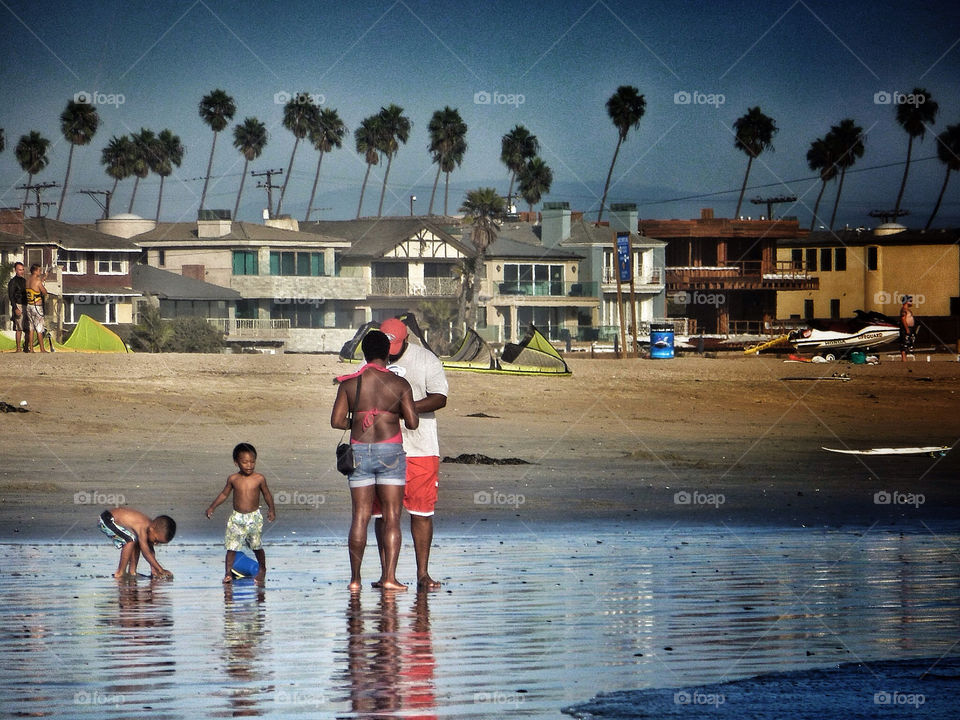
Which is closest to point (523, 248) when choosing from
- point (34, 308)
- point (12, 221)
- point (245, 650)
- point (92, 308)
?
point (92, 308)

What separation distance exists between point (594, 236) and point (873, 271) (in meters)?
14.7

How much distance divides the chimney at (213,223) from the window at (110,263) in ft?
18.8

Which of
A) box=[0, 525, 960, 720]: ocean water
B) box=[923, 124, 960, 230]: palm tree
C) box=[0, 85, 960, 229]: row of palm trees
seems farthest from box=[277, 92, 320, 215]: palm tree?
box=[0, 525, 960, 720]: ocean water

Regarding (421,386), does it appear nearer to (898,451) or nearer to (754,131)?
(898,451)

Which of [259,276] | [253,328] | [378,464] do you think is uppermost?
[259,276]

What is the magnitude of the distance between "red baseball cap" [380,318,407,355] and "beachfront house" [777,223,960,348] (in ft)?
220

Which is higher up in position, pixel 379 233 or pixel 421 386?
pixel 379 233

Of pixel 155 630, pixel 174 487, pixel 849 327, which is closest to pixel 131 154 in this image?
pixel 849 327

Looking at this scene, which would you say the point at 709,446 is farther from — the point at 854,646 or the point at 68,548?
the point at 854,646

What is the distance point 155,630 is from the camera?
28.1ft

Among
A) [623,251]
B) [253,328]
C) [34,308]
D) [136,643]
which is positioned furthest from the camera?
[253,328]

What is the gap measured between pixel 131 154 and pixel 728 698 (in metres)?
105

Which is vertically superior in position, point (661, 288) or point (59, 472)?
point (661, 288)

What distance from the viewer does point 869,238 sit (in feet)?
259
